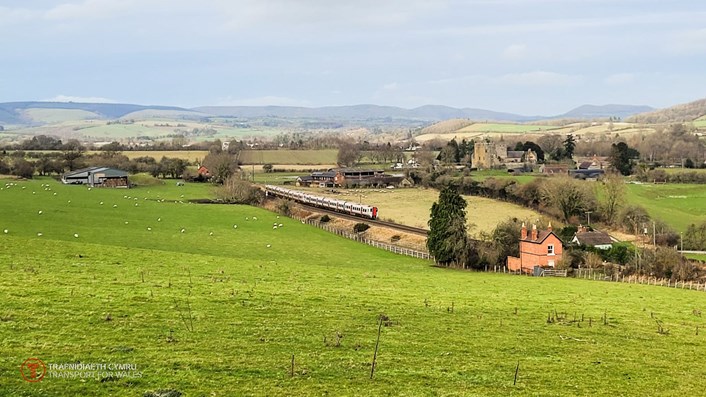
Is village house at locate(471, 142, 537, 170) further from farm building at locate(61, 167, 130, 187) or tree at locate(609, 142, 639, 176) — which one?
farm building at locate(61, 167, 130, 187)

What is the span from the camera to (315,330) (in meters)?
17.1

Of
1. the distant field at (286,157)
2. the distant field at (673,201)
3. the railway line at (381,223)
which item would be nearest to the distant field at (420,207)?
the railway line at (381,223)

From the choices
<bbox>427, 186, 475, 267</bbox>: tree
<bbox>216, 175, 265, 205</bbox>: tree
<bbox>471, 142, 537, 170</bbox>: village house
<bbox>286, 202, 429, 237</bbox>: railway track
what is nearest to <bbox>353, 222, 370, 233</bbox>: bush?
<bbox>286, 202, 429, 237</bbox>: railway track

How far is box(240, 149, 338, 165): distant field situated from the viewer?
179 metres

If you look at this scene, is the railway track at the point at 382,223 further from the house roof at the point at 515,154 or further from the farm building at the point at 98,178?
the house roof at the point at 515,154

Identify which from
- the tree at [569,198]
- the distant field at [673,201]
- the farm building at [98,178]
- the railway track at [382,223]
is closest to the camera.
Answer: the railway track at [382,223]

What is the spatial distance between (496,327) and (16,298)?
13323 millimetres

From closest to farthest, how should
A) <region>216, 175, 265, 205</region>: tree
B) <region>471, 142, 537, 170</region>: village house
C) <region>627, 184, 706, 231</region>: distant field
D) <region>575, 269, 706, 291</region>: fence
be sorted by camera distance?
<region>575, 269, 706, 291</region>: fence, <region>627, 184, 706, 231</region>: distant field, <region>216, 175, 265, 205</region>: tree, <region>471, 142, 537, 170</region>: village house

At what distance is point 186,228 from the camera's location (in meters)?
55.8

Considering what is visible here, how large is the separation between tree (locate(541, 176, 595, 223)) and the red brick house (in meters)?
30.2

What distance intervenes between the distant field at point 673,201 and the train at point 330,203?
3252 centimetres

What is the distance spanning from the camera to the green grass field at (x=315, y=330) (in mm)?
13352

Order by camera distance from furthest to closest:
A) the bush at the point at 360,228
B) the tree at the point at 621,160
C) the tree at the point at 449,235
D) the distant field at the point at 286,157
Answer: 1. the distant field at the point at 286,157
2. the tree at the point at 621,160
3. the bush at the point at 360,228
4. the tree at the point at 449,235

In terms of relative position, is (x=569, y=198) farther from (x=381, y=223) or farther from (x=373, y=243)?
(x=373, y=243)
